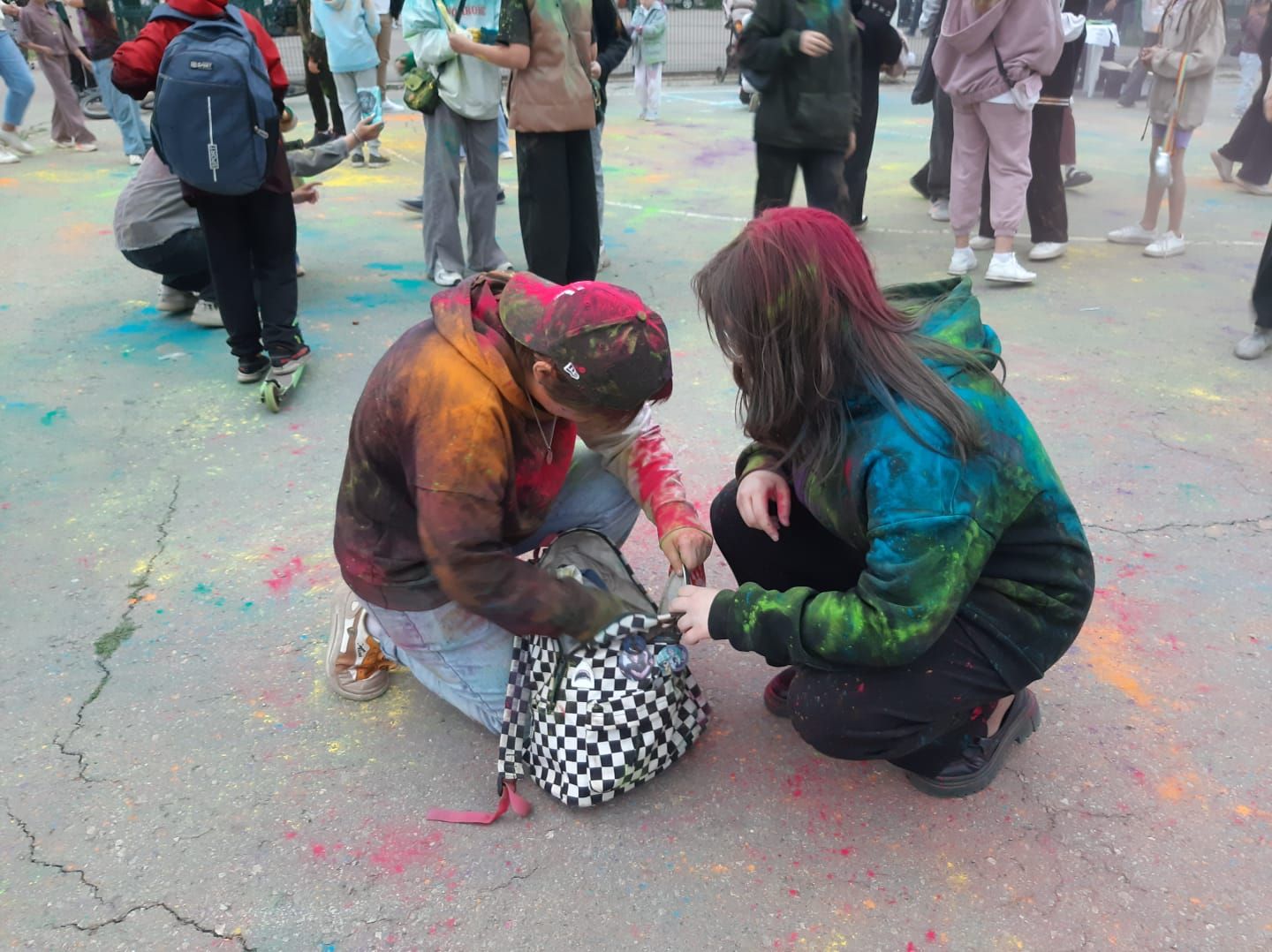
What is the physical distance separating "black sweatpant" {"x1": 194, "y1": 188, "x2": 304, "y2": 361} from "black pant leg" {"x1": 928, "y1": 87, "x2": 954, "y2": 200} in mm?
4347

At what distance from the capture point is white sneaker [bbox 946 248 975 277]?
545cm

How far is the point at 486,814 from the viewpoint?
81.6 inches

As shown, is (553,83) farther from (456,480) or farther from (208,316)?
(456,480)

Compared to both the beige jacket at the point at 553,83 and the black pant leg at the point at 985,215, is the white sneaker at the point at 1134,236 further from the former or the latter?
the beige jacket at the point at 553,83

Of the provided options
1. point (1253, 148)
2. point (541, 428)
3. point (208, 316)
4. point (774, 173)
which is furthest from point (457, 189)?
point (1253, 148)

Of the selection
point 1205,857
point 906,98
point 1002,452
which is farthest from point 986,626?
point 906,98

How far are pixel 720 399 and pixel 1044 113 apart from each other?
3.00 m

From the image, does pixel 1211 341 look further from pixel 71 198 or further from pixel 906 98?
pixel 906 98

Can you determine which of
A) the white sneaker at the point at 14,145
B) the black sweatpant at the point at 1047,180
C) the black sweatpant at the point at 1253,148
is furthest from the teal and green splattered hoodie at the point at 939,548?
the white sneaker at the point at 14,145

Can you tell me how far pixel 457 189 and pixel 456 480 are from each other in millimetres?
3791

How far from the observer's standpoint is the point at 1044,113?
5473 millimetres

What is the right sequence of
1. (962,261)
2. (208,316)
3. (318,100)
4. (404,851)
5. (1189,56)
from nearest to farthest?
(404,851)
(208,316)
(962,261)
(1189,56)
(318,100)

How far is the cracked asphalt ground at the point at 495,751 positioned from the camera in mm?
1861

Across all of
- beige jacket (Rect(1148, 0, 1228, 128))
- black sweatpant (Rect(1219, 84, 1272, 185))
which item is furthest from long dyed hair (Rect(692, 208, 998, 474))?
black sweatpant (Rect(1219, 84, 1272, 185))
